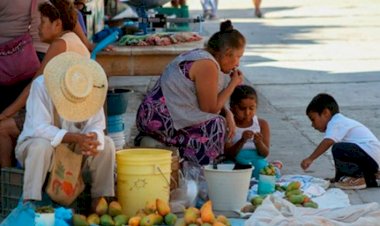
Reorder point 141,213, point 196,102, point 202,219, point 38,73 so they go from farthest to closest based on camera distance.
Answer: point 196,102 → point 38,73 → point 141,213 → point 202,219

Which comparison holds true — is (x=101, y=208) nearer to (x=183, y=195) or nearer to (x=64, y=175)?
(x=64, y=175)

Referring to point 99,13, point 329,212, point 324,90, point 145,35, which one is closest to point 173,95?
point 329,212

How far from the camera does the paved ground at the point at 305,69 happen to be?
9.84m

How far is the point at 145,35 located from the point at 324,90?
3.63m

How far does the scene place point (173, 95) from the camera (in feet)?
24.8

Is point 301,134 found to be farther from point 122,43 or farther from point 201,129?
point 201,129

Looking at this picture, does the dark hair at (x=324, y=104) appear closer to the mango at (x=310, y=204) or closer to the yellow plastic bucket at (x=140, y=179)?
the mango at (x=310, y=204)

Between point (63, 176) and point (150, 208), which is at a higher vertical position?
point (63, 176)

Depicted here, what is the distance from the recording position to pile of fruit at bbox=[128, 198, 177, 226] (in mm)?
6422

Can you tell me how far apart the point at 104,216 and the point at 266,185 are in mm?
1424

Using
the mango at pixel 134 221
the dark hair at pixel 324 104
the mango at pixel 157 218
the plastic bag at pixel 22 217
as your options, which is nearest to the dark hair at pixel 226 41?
the dark hair at pixel 324 104

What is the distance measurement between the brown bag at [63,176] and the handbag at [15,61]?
104 centimetres

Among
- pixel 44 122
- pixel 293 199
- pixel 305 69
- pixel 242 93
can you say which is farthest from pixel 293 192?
pixel 305 69

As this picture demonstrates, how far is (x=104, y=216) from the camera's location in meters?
6.50
